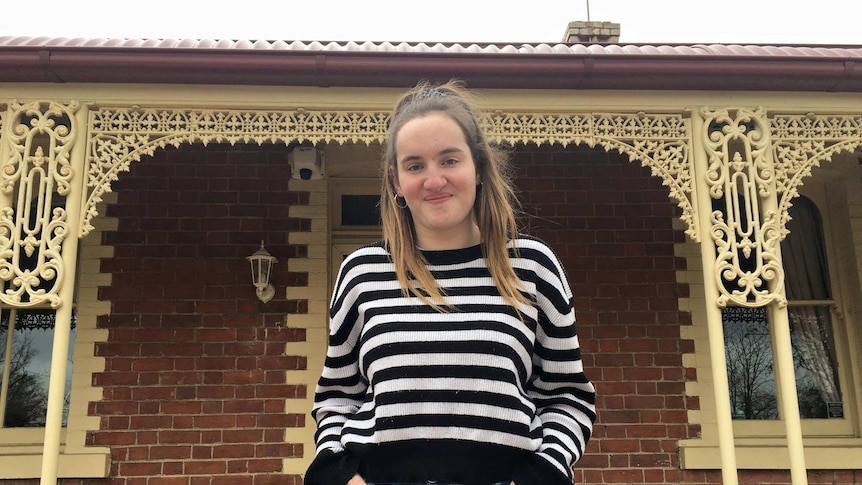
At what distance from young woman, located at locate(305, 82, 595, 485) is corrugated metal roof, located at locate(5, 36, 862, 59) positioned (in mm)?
2534

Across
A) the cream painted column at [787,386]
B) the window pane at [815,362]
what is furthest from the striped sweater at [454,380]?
the window pane at [815,362]

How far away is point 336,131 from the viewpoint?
4086 millimetres

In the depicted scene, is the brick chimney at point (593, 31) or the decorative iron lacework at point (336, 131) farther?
the brick chimney at point (593, 31)

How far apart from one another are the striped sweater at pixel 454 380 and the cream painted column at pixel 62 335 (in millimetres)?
2781

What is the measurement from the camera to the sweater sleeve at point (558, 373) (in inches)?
58.4

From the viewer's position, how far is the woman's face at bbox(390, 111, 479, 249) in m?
1.50

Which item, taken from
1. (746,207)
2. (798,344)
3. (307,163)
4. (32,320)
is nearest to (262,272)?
(307,163)

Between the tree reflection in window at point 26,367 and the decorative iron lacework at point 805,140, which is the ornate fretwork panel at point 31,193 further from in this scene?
the decorative iron lacework at point 805,140

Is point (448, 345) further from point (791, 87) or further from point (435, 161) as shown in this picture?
point (791, 87)

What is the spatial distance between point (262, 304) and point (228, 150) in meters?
1.27

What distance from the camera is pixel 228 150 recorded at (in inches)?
211

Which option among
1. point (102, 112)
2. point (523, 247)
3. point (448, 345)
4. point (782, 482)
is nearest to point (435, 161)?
point (523, 247)

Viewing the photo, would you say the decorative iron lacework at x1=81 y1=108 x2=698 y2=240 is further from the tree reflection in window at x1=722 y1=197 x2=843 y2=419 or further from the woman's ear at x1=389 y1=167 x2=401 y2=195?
the woman's ear at x1=389 y1=167 x2=401 y2=195

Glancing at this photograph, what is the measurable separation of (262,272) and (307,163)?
88 centimetres
